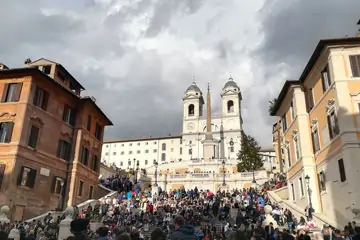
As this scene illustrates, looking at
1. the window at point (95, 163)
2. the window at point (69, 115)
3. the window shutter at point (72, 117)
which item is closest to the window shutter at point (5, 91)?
the window at point (69, 115)

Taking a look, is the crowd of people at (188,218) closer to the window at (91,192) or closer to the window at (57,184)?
the window at (91,192)

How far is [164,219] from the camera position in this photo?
25797 mm

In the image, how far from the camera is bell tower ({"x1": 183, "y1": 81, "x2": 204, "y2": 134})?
120562 millimetres

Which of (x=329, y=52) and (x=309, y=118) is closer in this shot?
(x=329, y=52)

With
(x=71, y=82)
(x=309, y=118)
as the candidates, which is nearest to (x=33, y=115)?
(x=71, y=82)

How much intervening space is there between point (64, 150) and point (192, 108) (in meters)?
94.7

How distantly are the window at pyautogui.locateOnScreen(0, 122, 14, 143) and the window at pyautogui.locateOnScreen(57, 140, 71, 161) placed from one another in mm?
5495

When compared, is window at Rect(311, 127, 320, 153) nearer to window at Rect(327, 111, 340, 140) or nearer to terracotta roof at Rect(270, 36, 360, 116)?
window at Rect(327, 111, 340, 140)

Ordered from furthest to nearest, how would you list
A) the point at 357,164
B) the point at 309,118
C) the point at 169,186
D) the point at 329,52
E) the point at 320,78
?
the point at 169,186
the point at 309,118
the point at 320,78
the point at 329,52
the point at 357,164

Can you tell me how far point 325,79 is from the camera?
23.7 meters

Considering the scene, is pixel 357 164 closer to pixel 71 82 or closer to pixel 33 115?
pixel 33 115

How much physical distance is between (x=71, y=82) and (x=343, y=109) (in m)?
26.8

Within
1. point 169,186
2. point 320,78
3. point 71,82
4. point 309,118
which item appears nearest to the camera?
point 320,78

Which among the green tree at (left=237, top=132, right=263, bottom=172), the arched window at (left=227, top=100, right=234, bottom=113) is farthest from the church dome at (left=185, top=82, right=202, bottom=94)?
the green tree at (left=237, top=132, right=263, bottom=172)
